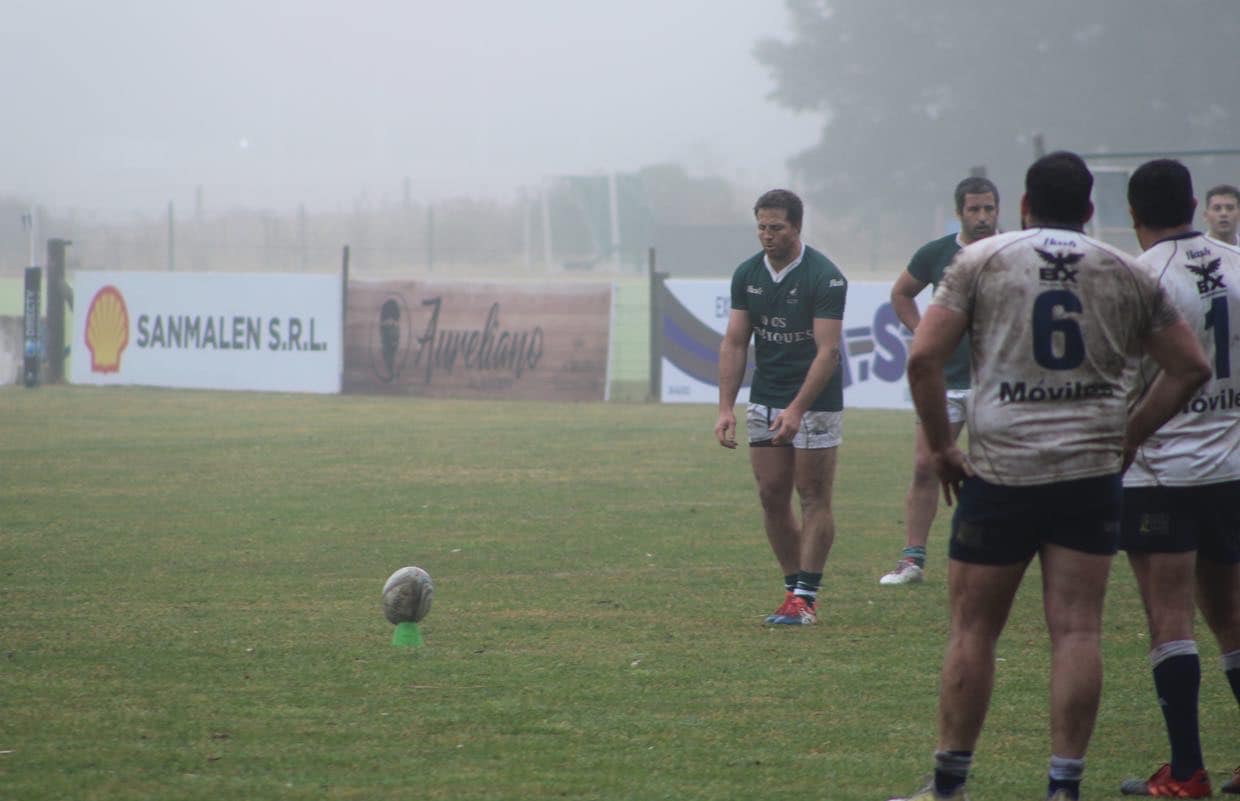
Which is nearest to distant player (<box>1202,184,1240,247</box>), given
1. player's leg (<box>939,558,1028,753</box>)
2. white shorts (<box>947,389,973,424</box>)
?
white shorts (<box>947,389,973,424</box>)

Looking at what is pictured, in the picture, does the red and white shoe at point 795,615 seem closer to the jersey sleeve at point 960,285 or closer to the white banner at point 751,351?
the jersey sleeve at point 960,285

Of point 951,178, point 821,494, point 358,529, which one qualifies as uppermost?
point 951,178

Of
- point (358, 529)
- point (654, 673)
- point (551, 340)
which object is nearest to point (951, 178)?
point (551, 340)

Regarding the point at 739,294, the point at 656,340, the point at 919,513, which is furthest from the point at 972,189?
the point at 656,340

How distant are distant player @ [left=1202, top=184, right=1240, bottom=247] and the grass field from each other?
79.5 inches

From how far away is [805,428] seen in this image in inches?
325

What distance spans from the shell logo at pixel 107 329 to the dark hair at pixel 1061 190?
2361 centimetres

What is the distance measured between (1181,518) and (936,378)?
113cm

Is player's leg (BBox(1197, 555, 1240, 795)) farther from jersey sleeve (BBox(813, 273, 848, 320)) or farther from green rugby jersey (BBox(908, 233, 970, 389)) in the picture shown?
green rugby jersey (BBox(908, 233, 970, 389))

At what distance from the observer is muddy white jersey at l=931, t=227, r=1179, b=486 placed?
15.3ft

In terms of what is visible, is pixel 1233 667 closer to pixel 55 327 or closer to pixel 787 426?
pixel 787 426

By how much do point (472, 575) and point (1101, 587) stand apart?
17.2 ft

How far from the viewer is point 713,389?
23.1 m

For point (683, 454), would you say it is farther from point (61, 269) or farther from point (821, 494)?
point (61, 269)
